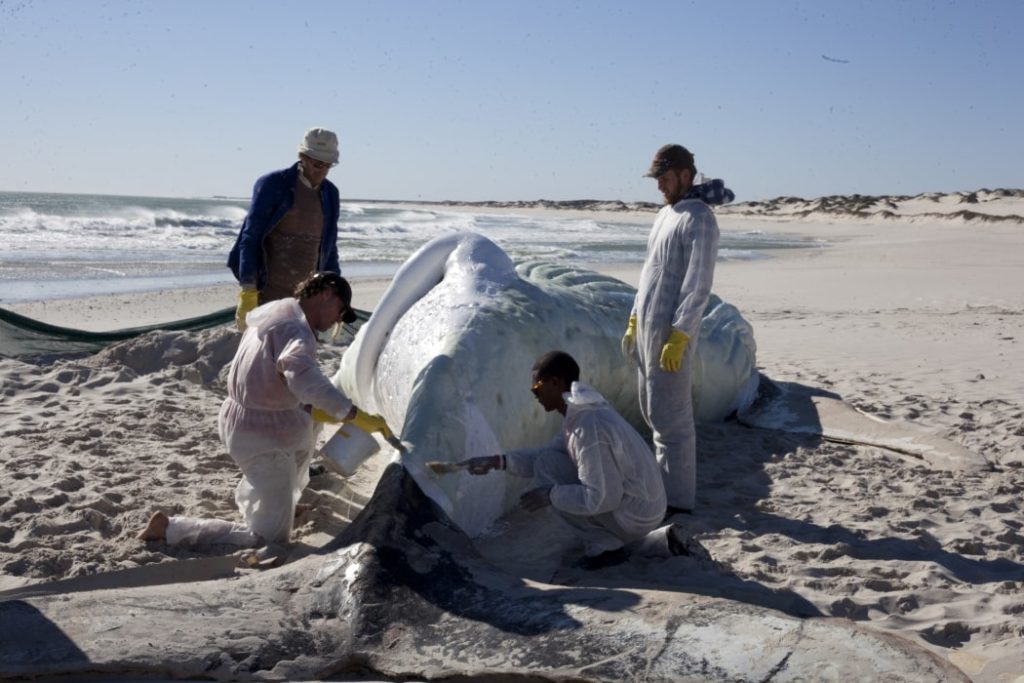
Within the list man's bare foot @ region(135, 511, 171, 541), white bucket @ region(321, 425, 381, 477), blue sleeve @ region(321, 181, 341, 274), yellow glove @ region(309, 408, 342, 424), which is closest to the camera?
yellow glove @ region(309, 408, 342, 424)

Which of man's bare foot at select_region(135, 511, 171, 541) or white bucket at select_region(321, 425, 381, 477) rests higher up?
white bucket at select_region(321, 425, 381, 477)

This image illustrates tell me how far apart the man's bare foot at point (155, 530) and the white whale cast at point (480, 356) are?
111cm

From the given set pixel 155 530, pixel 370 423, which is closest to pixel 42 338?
pixel 155 530

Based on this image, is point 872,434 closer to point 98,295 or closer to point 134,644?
point 134,644

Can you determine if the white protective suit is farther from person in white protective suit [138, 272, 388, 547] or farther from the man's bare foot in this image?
the man's bare foot

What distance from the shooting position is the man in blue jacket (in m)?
5.86

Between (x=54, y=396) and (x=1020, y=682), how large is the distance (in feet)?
19.7

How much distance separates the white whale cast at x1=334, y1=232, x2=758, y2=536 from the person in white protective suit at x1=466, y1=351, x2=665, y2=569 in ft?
1.21

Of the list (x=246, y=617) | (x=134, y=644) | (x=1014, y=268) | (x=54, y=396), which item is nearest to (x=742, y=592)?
(x=246, y=617)

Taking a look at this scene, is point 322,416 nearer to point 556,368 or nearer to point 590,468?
point 556,368

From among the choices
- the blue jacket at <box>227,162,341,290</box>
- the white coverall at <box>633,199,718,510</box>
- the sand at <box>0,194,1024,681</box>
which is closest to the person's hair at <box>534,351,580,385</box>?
the sand at <box>0,194,1024,681</box>

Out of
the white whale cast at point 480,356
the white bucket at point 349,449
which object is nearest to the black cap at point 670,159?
the white whale cast at point 480,356

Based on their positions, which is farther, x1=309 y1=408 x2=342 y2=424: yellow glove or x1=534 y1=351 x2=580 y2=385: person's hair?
x1=309 y1=408 x2=342 y2=424: yellow glove

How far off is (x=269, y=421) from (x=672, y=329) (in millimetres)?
1932
